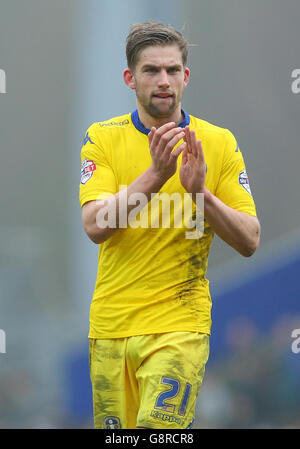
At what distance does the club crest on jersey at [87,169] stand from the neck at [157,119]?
309 millimetres

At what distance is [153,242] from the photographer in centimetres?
359

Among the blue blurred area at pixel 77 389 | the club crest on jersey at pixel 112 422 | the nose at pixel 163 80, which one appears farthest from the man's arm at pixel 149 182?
the blue blurred area at pixel 77 389

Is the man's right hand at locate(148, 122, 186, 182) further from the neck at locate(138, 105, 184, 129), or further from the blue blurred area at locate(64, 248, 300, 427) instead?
the blue blurred area at locate(64, 248, 300, 427)

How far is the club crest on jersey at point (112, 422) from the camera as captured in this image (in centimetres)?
365

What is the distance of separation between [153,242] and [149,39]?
89 cm

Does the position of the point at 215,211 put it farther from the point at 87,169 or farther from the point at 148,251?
the point at 87,169

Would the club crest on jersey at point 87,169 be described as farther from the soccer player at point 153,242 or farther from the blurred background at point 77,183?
the blurred background at point 77,183

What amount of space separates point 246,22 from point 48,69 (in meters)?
1.27

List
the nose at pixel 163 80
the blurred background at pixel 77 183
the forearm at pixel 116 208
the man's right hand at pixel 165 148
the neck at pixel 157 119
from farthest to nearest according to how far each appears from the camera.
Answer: the blurred background at pixel 77 183 → the neck at pixel 157 119 → the nose at pixel 163 80 → the forearm at pixel 116 208 → the man's right hand at pixel 165 148

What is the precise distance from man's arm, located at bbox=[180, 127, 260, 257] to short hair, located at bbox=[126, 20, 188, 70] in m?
0.55

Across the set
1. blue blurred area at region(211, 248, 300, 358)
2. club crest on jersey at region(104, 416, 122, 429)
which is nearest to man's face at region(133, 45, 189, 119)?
club crest on jersey at region(104, 416, 122, 429)

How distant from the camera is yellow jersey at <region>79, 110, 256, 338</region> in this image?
3568 millimetres

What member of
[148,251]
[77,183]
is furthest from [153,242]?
[77,183]

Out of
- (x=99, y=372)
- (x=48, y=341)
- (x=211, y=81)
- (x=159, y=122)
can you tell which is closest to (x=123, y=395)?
(x=99, y=372)
